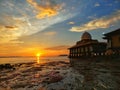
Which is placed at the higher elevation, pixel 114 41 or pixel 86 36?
pixel 86 36

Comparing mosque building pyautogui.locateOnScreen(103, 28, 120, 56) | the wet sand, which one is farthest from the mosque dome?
the wet sand

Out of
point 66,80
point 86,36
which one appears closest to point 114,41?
point 66,80

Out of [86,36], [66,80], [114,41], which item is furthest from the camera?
[86,36]

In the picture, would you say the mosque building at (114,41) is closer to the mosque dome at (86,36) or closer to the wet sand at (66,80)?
the wet sand at (66,80)

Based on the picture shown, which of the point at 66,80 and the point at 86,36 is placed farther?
the point at 86,36

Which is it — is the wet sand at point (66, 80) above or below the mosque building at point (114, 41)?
below

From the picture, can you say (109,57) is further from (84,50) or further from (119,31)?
(84,50)

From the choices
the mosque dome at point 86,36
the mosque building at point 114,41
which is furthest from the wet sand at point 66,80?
the mosque dome at point 86,36

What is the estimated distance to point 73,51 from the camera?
7256 centimetres

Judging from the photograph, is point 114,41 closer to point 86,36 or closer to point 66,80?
point 66,80

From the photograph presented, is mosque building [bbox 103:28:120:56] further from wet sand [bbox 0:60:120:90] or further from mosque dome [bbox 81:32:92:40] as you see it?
mosque dome [bbox 81:32:92:40]

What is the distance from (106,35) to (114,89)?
30256 millimetres

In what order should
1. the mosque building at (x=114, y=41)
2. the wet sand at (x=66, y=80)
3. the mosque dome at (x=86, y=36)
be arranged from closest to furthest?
the wet sand at (x=66, y=80), the mosque building at (x=114, y=41), the mosque dome at (x=86, y=36)

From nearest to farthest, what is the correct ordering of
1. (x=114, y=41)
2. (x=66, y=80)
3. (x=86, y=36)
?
1. (x=66, y=80)
2. (x=114, y=41)
3. (x=86, y=36)
